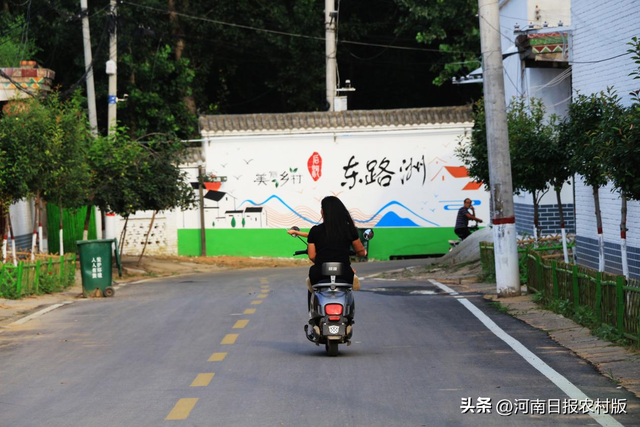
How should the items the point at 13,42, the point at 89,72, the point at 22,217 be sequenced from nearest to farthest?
the point at 22,217
the point at 89,72
the point at 13,42

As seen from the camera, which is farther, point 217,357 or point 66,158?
point 66,158

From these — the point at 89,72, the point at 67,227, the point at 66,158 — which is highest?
the point at 89,72

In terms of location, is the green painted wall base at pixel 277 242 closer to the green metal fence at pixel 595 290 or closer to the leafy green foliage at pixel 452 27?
the leafy green foliage at pixel 452 27

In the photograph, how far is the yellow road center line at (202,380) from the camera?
927cm

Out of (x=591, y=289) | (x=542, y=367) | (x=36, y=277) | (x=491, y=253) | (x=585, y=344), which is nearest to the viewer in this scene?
(x=542, y=367)

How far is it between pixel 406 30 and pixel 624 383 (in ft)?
119

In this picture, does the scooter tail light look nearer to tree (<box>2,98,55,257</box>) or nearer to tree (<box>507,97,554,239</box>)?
tree (<box>507,97,554,239</box>)

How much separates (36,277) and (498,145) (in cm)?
977

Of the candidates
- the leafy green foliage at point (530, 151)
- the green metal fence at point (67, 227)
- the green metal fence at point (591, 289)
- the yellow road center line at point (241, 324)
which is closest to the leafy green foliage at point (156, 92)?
the green metal fence at point (67, 227)

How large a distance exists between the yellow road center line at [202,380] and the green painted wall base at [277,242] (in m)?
24.6

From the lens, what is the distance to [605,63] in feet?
63.9

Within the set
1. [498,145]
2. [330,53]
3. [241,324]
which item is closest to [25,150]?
[241,324]

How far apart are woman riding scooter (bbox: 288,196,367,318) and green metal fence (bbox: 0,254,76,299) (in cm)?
960

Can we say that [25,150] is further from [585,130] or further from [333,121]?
[333,121]
